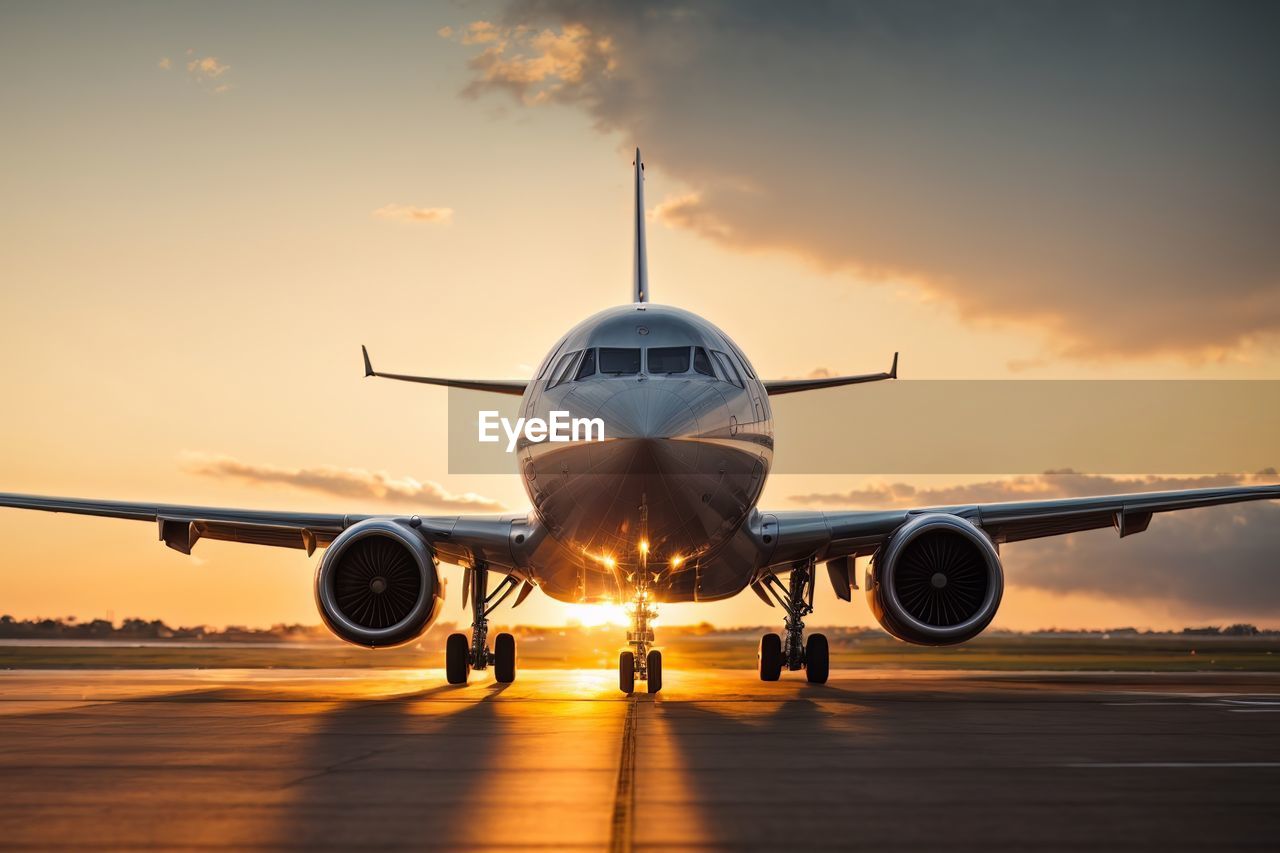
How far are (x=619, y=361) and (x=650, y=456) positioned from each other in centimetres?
192

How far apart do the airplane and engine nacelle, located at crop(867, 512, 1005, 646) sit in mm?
27

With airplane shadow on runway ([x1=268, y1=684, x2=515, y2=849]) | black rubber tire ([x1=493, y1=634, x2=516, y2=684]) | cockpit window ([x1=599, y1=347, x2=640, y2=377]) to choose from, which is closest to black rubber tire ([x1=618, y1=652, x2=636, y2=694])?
airplane shadow on runway ([x1=268, y1=684, x2=515, y2=849])

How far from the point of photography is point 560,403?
555 inches

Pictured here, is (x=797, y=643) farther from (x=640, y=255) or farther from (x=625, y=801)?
(x=625, y=801)

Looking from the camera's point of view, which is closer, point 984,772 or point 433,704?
point 984,772

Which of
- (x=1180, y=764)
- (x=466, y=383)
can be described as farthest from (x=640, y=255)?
(x=1180, y=764)

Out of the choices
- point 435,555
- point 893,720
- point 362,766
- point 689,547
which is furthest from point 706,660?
point 362,766

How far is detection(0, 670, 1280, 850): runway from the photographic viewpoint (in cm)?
520

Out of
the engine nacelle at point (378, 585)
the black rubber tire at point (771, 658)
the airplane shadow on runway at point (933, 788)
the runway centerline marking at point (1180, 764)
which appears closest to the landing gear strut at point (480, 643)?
the engine nacelle at point (378, 585)

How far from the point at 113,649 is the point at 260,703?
76.8ft

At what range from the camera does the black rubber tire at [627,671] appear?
1489cm

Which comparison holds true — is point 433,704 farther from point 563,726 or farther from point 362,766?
point 362,766

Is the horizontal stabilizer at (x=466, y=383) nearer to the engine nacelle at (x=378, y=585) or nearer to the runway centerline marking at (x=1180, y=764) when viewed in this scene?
the engine nacelle at (x=378, y=585)

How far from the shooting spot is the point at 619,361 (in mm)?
14234
